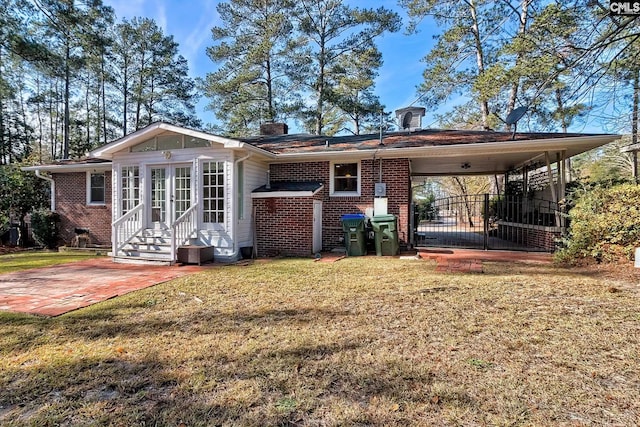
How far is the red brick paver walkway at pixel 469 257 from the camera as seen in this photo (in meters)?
6.96

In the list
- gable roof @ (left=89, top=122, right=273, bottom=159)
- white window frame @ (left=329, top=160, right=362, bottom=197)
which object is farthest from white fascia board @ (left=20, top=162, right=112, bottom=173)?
white window frame @ (left=329, top=160, right=362, bottom=197)

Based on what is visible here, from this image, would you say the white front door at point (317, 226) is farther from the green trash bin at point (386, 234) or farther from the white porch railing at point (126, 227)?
the white porch railing at point (126, 227)

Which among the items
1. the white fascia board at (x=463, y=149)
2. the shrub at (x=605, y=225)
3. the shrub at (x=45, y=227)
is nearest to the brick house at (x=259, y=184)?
the white fascia board at (x=463, y=149)

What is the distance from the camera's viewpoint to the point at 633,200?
6551 millimetres

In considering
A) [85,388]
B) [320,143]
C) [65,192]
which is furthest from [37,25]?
[85,388]

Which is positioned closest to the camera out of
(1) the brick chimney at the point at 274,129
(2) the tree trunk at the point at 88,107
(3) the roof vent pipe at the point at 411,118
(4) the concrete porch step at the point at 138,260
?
(4) the concrete porch step at the point at 138,260

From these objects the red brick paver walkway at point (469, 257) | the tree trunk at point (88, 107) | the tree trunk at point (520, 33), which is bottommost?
the red brick paver walkway at point (469, 257)

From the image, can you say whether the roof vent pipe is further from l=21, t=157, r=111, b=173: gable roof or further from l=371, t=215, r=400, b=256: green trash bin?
l=21, t=157, r=111, b=173: gable roof

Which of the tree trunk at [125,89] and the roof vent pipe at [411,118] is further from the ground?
the tree trunk at [125,89]

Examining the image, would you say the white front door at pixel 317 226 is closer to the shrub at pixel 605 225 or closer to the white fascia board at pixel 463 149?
the white fascia board at pixel 463 149

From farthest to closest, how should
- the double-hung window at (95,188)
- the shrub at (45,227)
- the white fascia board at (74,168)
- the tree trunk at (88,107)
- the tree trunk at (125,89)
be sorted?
the tree trunk at (88,107) → the tree trunk at (125,89) → the double-hung window at (95,188) → the shrub at (45,227) → the white fascia board at (74,168)

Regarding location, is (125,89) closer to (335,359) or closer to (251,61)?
(251,61)

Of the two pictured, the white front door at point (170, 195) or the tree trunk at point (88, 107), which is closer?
the white front door at point (170, 195)

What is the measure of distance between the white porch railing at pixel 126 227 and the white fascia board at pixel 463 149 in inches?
164
